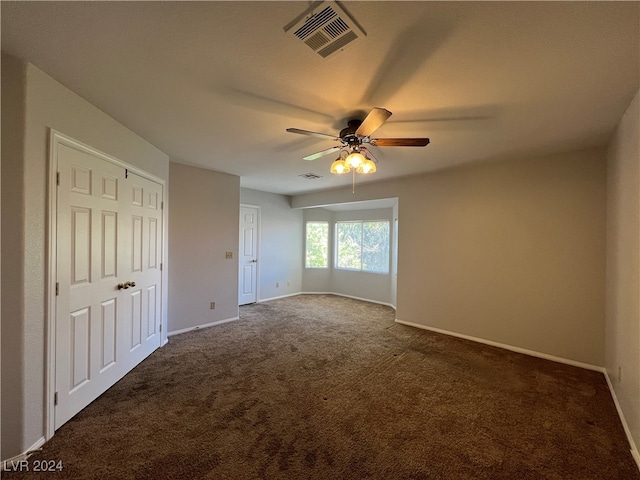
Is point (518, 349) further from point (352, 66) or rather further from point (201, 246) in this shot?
point (201, 246)

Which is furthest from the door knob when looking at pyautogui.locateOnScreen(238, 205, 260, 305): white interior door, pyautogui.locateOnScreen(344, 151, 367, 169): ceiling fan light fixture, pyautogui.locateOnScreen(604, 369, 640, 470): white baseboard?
pyautogui.locateOnScreen(604, 369, 640, 470): white baseboard

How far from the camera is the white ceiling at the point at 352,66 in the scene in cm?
128

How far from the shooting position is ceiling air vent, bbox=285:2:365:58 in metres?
1.24

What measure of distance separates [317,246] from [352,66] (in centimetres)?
562

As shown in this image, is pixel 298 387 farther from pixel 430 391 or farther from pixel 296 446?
pixel 430 391

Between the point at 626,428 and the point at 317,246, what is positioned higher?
the point at 317,246

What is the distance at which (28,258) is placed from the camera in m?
1.71

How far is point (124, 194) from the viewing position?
8.75 ft

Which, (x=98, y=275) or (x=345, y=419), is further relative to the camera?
(x=98, y=275)

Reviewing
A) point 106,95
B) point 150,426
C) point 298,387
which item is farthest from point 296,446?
point 106,95

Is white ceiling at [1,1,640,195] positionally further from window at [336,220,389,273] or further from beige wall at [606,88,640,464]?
window at [336,220,389,273]

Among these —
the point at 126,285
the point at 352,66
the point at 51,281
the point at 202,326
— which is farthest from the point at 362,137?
the point at 202,326

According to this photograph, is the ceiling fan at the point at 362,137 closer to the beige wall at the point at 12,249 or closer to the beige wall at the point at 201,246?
the beige wall at the point at 12,249

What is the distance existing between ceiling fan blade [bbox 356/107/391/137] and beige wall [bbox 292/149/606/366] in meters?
2.51
